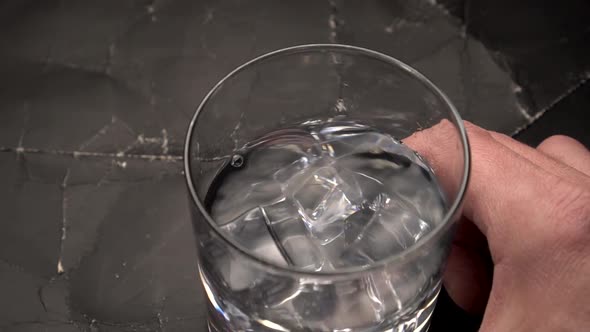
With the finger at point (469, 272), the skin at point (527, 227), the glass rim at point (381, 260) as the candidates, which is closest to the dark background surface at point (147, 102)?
the finger at point (469, 272)

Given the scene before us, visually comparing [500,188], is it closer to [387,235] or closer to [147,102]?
[387,235]

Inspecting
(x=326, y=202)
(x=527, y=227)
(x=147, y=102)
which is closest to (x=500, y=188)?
(x=527, y=227)

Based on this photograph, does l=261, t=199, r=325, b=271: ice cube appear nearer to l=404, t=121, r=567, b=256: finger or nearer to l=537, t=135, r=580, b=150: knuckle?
l=404, t=121, r=567, b=256: finger

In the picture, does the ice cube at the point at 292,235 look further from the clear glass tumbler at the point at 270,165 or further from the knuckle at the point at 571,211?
the knuckle at the point at 571,211

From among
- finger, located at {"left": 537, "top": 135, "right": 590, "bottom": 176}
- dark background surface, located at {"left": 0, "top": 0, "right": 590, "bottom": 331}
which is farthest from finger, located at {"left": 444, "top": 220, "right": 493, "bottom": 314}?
finger, located at {"left": 537, "top": 135, "right": 590, "bottom": 176}

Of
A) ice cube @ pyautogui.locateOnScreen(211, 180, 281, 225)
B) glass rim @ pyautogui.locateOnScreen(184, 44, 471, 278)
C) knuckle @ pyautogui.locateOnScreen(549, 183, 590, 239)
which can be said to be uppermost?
glass rim @ pyautogui.locateOnScreen(184, 44, 471, 278)

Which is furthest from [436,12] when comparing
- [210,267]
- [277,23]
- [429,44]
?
[210,267]
